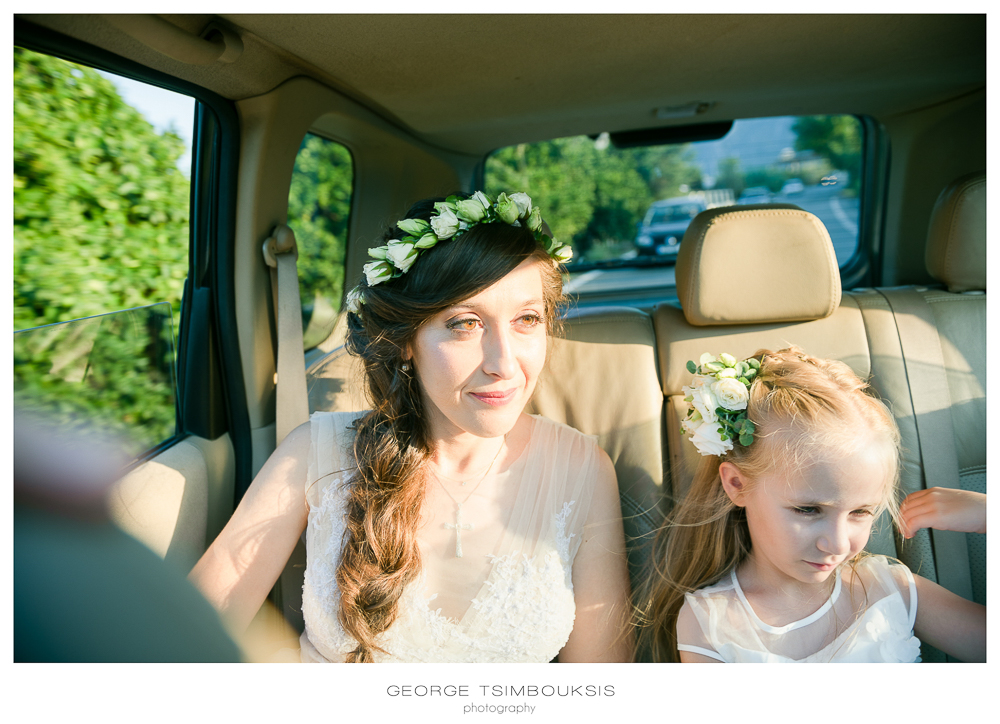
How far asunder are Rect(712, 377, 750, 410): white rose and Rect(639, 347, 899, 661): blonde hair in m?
0.04

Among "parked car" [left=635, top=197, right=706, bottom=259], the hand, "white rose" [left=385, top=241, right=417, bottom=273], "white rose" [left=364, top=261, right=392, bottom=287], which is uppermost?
"parked car" [left=635, top=197, right=706, bottom=259]

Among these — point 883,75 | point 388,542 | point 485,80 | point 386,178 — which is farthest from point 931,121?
point 388,542

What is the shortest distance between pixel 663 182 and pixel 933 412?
197 cm

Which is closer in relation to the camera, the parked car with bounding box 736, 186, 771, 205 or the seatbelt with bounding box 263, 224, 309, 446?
the seatbelt with bounding box 263, 224, 309, 446

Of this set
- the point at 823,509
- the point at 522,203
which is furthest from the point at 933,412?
→ the point at 522,203

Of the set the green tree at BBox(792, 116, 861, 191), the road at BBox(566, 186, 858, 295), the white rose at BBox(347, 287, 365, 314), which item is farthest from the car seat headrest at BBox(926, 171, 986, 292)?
the white rose at BBox(347, 287, 365, 314)

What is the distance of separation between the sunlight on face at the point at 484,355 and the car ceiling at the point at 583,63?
0.69 meters

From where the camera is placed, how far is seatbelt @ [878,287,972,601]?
1.71 meters

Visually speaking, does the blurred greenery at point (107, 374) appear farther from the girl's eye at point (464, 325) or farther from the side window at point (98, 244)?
the girl's eye at point (464, 325)

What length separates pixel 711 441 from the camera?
1.47 m

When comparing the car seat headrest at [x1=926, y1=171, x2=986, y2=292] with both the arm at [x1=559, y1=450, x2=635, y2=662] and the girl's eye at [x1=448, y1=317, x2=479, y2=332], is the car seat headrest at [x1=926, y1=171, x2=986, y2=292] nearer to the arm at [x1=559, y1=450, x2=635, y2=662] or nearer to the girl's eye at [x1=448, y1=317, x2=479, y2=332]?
the arm at [x1=559, y1=450, x2=635, y2=662]

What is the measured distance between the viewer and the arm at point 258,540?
151cm

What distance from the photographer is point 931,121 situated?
9.12 feet

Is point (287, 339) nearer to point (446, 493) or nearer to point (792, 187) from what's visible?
point (446, 493)
